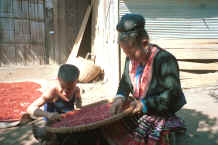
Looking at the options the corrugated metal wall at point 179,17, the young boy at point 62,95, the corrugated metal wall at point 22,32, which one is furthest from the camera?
the corrugated metal wall at point 22,32

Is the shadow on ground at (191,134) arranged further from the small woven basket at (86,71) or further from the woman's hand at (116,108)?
the small woven basket at (86,71)

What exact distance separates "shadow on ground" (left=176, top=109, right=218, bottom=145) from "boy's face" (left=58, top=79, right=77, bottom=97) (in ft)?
5.06

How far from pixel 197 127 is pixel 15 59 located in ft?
21.2

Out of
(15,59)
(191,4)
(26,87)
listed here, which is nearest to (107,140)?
(26,87)

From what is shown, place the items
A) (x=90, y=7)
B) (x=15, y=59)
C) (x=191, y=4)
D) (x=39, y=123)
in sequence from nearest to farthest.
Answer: (x=39, y=123) < (x=191, y=4) < (x=15, y=59) < (x=90, y=7)

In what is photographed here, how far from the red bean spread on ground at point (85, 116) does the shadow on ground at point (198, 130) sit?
1.18 meters

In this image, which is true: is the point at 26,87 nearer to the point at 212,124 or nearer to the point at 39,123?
the point at 39,123

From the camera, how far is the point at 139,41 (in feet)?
6.86

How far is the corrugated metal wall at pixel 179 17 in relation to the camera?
18.1 ft

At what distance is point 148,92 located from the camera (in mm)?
2158

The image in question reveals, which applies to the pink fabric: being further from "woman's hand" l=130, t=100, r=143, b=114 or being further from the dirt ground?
the dirt ground

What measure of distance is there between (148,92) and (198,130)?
160cm

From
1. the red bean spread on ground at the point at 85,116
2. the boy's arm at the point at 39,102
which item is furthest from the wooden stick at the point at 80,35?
the red bean spread on ground at the point at 85,116

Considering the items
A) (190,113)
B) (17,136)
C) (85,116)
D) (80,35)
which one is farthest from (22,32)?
(85,116)
